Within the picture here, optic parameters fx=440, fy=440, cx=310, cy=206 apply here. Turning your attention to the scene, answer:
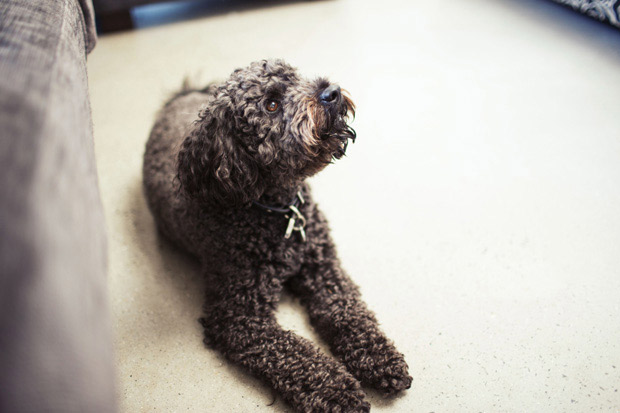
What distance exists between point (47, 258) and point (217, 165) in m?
0.61

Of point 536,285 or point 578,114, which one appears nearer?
point 536,285

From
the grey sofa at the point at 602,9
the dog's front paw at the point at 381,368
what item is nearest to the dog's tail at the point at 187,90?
the dog's front paw at the point at 381,368

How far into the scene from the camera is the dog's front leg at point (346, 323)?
1.17 m

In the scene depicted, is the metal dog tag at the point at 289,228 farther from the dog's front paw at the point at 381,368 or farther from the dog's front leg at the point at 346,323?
the dog's front paw at the point at 381,368

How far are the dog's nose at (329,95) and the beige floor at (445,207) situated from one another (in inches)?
23.9

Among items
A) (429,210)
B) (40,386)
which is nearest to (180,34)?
(429,210)

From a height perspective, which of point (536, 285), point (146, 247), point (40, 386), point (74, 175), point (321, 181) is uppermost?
point (74, 175)

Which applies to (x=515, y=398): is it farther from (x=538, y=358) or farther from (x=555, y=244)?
(x=555, y=244)

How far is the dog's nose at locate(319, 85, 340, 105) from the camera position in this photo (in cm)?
117

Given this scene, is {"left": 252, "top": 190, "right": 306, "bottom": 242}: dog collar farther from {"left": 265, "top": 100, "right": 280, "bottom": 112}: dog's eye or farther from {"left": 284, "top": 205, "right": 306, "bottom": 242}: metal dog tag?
{"left": 265, "top": 100, "right": 280, "bottom": 112}: dog's eye

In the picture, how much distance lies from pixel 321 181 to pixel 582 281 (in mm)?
1003

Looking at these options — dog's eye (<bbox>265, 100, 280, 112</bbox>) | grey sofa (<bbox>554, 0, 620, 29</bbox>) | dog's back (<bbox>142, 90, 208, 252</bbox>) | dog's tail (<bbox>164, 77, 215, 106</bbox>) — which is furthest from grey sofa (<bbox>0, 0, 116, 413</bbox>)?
grey sofa (<bbox>554, 0, 620, 29</bbox>)

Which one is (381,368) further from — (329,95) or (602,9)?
(602,9)

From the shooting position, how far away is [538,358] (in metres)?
1.25
